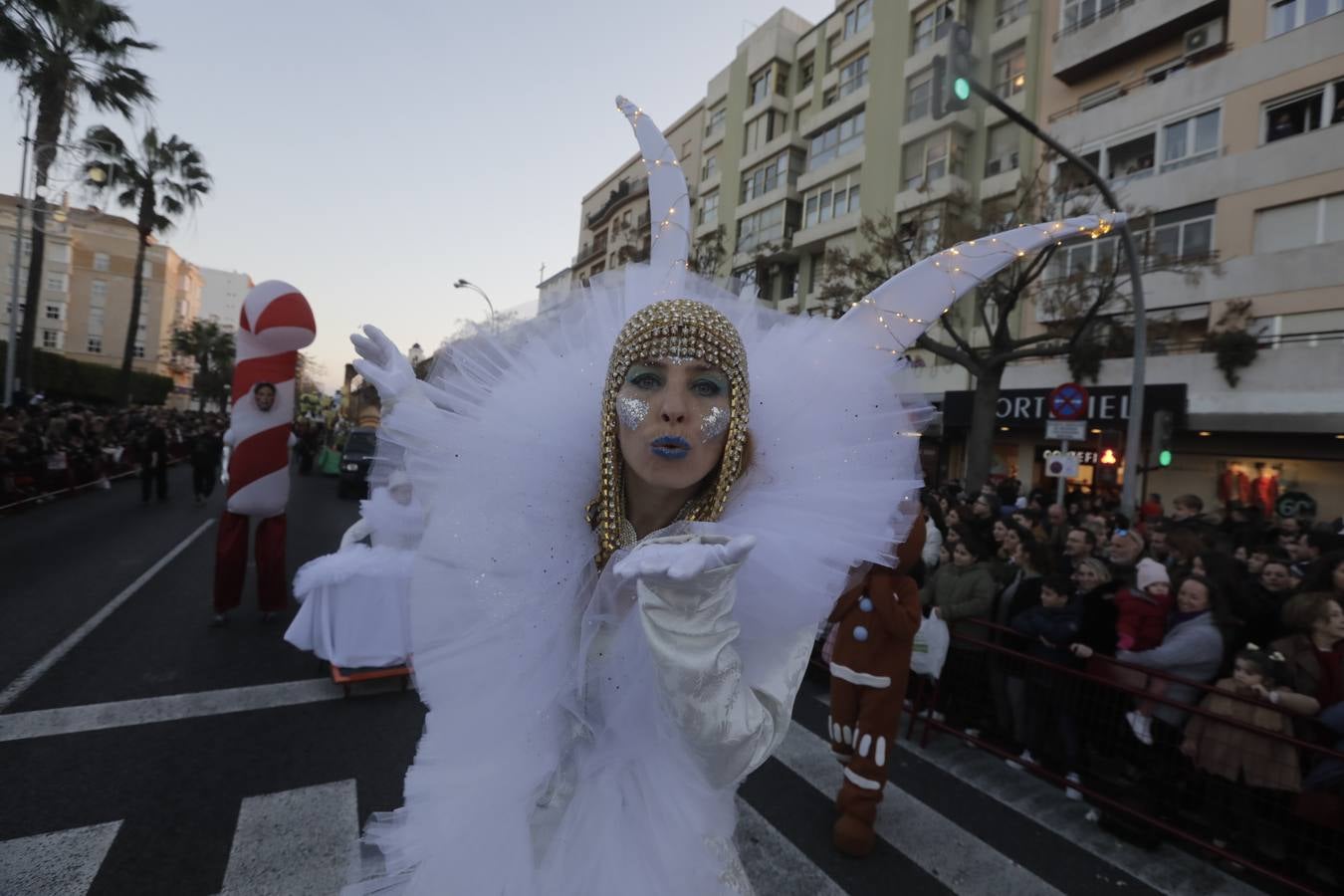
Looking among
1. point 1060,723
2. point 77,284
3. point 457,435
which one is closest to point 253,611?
point 457,435

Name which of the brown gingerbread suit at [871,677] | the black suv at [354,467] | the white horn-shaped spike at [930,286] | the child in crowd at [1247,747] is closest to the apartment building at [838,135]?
the black suv at [354,467]

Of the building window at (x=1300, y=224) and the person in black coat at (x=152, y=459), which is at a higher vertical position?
the building window at (x=1300, y=224)

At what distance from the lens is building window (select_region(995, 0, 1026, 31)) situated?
19672 mm

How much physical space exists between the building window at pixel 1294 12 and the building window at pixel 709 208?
71.1 feet

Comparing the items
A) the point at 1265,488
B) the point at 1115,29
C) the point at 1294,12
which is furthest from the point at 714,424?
the point at 1115,29

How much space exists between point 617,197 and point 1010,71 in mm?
27058

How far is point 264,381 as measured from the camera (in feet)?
19.4

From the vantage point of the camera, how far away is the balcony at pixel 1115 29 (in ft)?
51.4

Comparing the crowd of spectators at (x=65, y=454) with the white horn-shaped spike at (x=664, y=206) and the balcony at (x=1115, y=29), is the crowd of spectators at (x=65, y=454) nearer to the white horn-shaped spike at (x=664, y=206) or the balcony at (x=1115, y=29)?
the white horn-shaped spike at (x=664, y=206)

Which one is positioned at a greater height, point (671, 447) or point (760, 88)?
point (760, 88)

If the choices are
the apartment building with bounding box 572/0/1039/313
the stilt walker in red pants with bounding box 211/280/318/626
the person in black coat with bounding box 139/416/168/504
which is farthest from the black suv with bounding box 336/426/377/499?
the stilt walker in red pants with bounding box 211/280/318/626

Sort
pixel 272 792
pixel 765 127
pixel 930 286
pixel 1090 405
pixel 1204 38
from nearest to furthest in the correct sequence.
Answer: pixel 930 286 < pixel 272 792 < pixel 1204 38 < pixel 1090 405 < pixel 765 127

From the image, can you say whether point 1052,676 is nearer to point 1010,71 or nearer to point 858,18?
point 1010,71

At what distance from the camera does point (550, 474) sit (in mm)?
1584
